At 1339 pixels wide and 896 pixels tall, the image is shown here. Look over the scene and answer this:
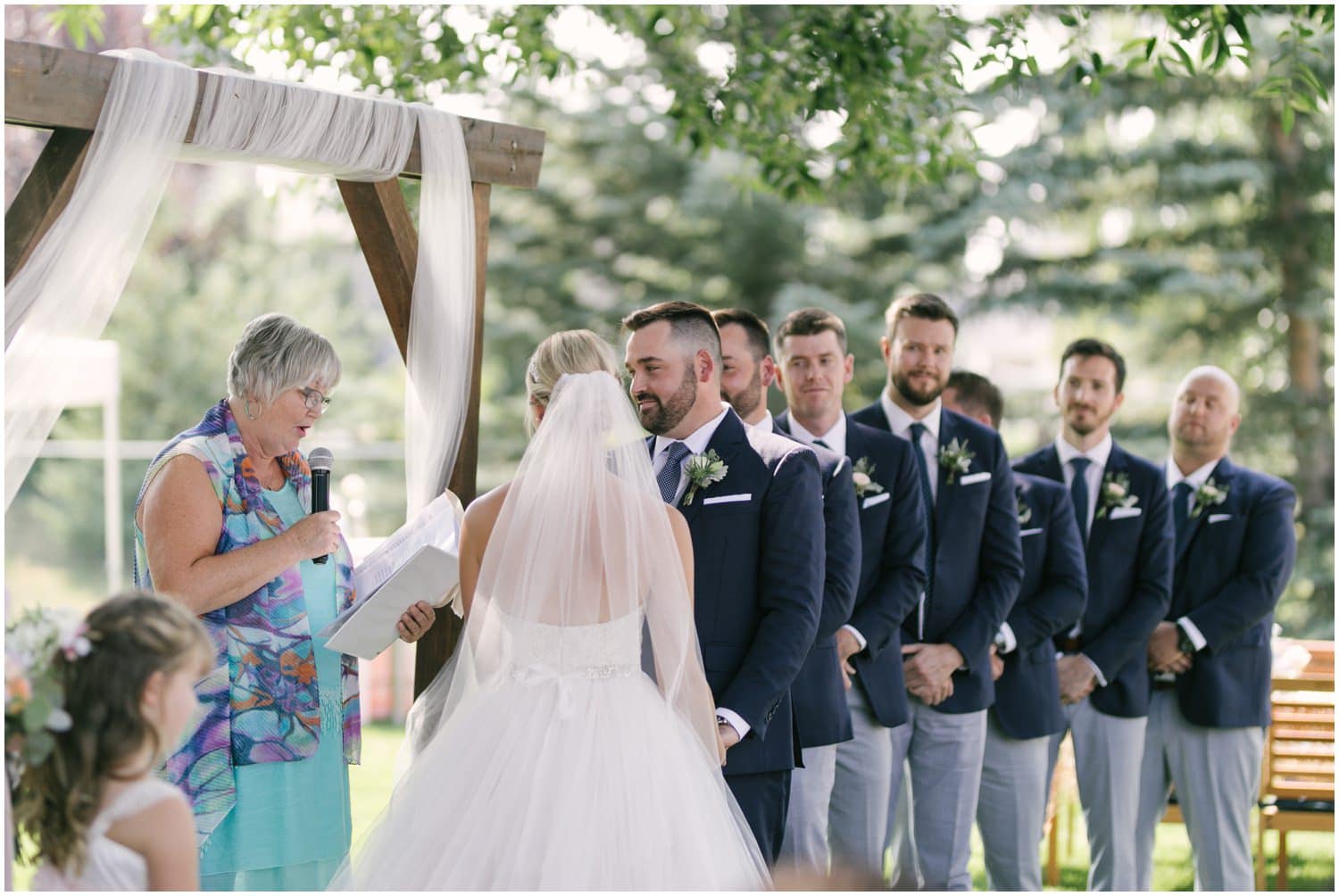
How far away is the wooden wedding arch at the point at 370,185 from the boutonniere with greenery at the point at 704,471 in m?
0.70

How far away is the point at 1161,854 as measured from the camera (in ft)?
24.0

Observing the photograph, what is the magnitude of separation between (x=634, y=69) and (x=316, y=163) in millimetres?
12320

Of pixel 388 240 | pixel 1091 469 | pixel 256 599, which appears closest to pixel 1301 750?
pixel 1091 469

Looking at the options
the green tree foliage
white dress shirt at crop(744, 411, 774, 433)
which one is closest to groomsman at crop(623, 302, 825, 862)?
white dress shirt at crop(744, 411, 774, 433)

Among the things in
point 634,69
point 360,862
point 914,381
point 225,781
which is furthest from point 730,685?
point 634,69

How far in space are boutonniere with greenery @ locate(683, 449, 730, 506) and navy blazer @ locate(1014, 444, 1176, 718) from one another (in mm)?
2051

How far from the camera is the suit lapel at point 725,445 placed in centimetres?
388

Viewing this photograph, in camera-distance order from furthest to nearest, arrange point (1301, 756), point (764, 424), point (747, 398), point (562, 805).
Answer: point (1301, 756)
point (747, 398)
point (764, 424)
point (562, 805)

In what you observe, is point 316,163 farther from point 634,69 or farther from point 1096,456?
point 634,69

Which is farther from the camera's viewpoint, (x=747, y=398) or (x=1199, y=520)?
(x=1199, y=520)

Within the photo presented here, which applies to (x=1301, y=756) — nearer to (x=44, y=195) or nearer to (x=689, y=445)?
Answer: (x=689, y=445)

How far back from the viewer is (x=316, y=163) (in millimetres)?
3936

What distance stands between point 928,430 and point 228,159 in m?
2.50

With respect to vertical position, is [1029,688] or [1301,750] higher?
[1029,688]
